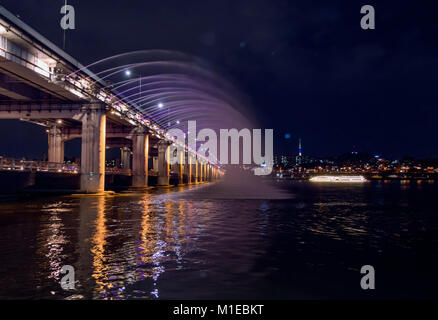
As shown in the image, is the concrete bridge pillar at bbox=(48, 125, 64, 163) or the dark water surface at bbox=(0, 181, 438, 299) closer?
the dark water surface at bbox=(0, 181, 438, 299)

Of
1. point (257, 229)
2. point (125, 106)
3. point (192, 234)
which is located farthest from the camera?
point (125, 106)

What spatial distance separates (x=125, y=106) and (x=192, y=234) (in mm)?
49744

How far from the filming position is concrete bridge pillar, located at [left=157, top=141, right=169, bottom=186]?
9769 cm

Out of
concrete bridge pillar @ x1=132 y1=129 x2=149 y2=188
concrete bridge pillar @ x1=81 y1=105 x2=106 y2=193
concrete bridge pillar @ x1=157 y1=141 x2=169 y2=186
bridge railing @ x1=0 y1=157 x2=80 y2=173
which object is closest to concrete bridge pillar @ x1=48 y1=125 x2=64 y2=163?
concrete bridge pillar @ x1=132 y1=129 x2=149 y2=188

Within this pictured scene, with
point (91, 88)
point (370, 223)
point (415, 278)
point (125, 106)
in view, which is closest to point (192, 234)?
point (415, 278)

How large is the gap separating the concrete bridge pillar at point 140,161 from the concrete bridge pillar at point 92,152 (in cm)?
2609

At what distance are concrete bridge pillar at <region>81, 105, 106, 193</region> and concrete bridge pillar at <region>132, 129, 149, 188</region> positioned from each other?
26.1 m

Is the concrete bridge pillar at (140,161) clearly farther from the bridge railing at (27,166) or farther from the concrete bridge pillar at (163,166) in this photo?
the concrete bridge pillar at (163,166)

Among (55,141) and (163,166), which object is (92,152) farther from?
(163,166)

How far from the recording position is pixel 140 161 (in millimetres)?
76312

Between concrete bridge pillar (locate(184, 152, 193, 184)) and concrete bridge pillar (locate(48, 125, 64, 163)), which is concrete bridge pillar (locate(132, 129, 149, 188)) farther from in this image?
concrete bridge pillar (locate(184, 152, 193, 184))

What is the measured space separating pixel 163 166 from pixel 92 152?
4937 cm
